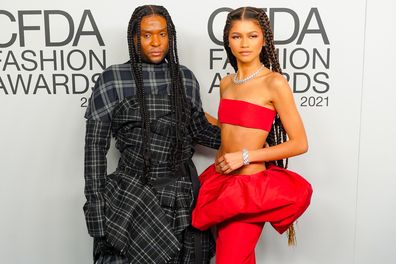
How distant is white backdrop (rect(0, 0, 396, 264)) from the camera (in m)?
1.76

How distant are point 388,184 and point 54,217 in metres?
1.42

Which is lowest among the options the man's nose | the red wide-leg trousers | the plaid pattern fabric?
the red wide-leg trousers

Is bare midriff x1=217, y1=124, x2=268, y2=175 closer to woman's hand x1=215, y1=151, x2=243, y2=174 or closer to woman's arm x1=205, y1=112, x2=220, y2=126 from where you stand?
woman's hand x1=215, y1=151, x2=243, y2=174

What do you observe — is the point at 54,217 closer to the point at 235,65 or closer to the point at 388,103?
the point at 235,65

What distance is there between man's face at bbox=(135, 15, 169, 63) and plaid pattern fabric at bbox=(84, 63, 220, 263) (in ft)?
0.16

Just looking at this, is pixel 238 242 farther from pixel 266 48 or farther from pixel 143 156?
Answer: pixel 266 48

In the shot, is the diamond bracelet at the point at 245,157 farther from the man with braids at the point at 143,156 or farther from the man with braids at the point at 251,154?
the man with braids at the point at 143,156

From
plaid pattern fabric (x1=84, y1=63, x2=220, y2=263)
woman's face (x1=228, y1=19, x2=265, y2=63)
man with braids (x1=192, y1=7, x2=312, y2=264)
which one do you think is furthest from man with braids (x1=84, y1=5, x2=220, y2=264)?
woman's face (x1=228, y1=19, x2=265, y2=63)

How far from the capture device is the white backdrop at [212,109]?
1.76 metres

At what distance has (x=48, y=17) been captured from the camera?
1754 mm

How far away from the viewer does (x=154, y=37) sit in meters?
1.45

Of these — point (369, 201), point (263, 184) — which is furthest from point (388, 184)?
point (263, 184)

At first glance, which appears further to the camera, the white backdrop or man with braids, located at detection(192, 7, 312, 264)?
the white backdrop

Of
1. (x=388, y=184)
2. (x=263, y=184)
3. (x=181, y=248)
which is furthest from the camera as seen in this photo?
(x=388, y=184)
